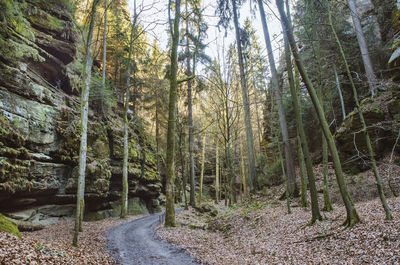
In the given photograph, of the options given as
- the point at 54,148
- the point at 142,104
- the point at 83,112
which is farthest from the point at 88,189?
the point at 142,104

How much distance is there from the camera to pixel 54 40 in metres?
15.5

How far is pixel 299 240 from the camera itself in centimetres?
742

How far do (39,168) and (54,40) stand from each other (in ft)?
29.8

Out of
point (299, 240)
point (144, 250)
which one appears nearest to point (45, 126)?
point (144, 250)

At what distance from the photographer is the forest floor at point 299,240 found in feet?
18.4

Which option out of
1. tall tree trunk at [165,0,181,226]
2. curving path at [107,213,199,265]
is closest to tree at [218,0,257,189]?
tall tree trunk at [165,0,181,226]

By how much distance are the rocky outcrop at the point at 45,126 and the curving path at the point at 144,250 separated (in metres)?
5.33

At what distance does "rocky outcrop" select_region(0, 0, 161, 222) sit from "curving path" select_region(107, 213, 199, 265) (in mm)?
5333

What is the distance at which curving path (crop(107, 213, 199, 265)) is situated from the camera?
655 centimetres

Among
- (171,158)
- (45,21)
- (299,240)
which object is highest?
(45,21)

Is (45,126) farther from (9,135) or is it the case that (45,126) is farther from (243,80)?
(243,80)

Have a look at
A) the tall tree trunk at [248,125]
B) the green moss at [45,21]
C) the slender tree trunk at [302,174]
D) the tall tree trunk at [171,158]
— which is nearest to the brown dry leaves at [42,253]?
the tall tree trunk at [171,158]

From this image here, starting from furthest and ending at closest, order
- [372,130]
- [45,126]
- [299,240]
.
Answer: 1. [372,130]
2. [45,126]
3. [299,240]

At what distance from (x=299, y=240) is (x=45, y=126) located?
13.8m
